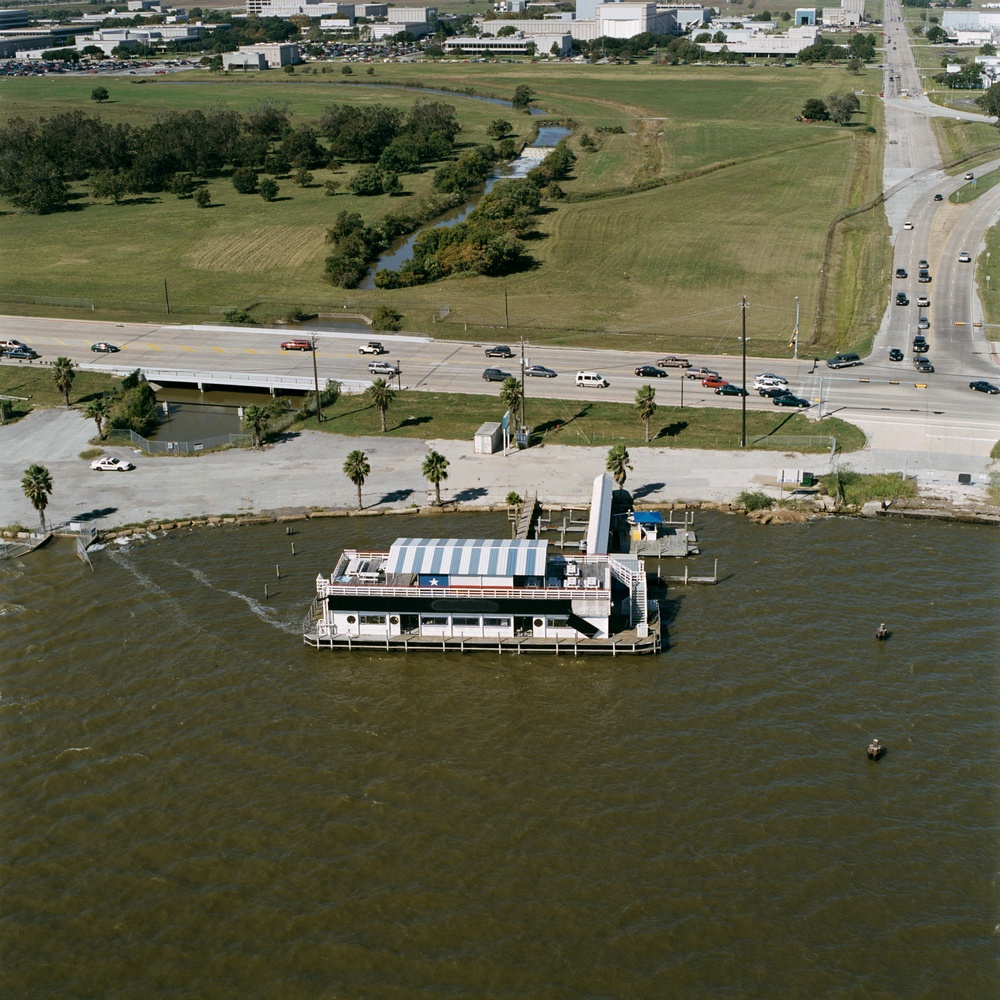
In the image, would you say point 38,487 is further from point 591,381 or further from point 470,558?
point 591,381

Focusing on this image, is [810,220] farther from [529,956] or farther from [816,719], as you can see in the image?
[529,956]

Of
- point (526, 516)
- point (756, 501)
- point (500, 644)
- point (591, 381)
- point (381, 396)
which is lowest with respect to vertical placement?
point (500, 644)

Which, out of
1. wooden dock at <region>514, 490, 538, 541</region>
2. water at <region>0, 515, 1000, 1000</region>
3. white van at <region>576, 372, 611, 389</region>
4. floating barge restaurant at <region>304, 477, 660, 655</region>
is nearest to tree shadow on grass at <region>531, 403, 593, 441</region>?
white van at <region>576, 372, 611, 389</region>

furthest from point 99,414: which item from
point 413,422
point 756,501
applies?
point 756,501

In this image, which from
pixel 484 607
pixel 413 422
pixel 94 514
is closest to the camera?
pixel 484 607

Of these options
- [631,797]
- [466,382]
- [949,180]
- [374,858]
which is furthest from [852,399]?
[949,180]

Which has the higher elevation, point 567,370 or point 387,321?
point 387,321

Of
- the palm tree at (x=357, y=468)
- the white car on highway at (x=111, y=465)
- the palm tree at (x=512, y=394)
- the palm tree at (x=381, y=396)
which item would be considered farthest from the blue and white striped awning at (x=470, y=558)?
the white car on highway at (x=111, y=465)
